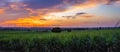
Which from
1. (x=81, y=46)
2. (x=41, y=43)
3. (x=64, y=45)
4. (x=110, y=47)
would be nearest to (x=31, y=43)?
(x=41, y=43)

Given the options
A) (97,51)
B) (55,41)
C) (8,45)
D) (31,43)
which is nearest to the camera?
(97,51)

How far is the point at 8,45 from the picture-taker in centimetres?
2220

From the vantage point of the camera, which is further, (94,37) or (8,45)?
(8,45)

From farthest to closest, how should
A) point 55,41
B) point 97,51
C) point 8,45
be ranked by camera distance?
point 8,45, point 55,41, point 97,51

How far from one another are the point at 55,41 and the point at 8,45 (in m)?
7.51

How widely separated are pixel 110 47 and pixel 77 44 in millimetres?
1820

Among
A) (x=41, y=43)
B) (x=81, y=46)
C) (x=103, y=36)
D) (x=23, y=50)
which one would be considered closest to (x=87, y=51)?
(x=81, y=46)

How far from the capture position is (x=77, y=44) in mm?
15164

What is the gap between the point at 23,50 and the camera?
17.9 metres

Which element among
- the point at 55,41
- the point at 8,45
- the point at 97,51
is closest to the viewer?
the point at 97,51

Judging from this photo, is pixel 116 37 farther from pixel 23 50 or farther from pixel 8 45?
pixel 8 45

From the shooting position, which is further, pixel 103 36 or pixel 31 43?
pixel 31 43

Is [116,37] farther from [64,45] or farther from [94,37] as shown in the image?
[64,45]

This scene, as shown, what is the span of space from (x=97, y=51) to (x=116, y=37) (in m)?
1.69
